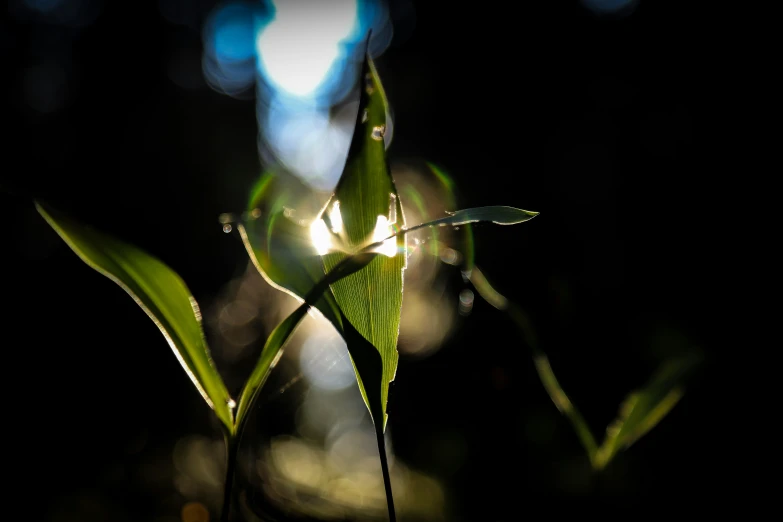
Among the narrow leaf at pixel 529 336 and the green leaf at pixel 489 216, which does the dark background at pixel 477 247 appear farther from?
the green leaf at pixel 489 216

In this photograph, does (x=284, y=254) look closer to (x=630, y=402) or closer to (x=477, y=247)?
(x=630, y=402)

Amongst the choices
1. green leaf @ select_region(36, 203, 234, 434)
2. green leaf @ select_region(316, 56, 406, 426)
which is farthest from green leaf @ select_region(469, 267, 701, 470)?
green leaf @ select_region(36, 203, 234, 434)

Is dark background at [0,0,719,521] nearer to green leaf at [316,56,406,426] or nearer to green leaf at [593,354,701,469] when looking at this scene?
green leaf at [593,354,701,469]

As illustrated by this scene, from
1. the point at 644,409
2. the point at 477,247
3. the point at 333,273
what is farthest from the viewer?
the point at 477,247

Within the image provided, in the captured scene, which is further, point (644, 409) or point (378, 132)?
point (644, 409)

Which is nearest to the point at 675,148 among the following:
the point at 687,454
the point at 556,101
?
the point at 556,101

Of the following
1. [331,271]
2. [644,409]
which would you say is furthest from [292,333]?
[644,409]

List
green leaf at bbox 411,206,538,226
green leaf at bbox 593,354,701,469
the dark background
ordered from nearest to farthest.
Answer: green leaf at bbox 411,206,538,226, green leaf at bbox 593,354,701,469, the dark background
